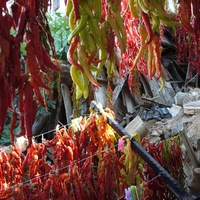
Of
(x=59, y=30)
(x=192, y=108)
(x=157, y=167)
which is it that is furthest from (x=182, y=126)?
(x=59, y=30)

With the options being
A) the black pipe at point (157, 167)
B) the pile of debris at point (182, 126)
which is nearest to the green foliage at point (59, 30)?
the pile of debris at point (182, 126)

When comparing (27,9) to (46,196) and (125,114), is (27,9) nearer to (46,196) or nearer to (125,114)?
(46,196)

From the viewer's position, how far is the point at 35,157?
Answer: 2.52m

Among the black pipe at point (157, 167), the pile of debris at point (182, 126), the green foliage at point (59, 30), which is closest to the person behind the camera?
the black pipe at point (157, 167)

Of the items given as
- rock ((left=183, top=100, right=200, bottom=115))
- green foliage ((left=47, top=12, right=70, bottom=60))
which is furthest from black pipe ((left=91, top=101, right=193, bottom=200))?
green foliage ((left=47, top=12, right=70, bottom=60))

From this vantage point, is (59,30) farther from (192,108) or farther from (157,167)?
(157,167)

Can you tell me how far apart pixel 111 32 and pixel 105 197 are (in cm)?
180

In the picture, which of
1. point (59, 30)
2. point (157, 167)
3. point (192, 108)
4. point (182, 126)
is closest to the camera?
point (157, 167)

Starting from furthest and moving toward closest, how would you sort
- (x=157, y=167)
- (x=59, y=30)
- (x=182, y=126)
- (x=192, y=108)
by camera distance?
(x=59, y=30), (x=192, y=108), (x=182, y=126), (x=157, y=167)

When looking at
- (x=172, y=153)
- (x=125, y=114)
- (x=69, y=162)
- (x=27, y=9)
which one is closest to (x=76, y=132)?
(x=69, y=162)

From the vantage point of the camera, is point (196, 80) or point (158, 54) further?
point (196, 80)

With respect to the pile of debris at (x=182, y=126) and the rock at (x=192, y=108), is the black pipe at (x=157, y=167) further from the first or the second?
the rock at (x=192, y=108)

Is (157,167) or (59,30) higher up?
(59,30)

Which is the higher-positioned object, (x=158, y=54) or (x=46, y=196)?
(x=158, y=54)
